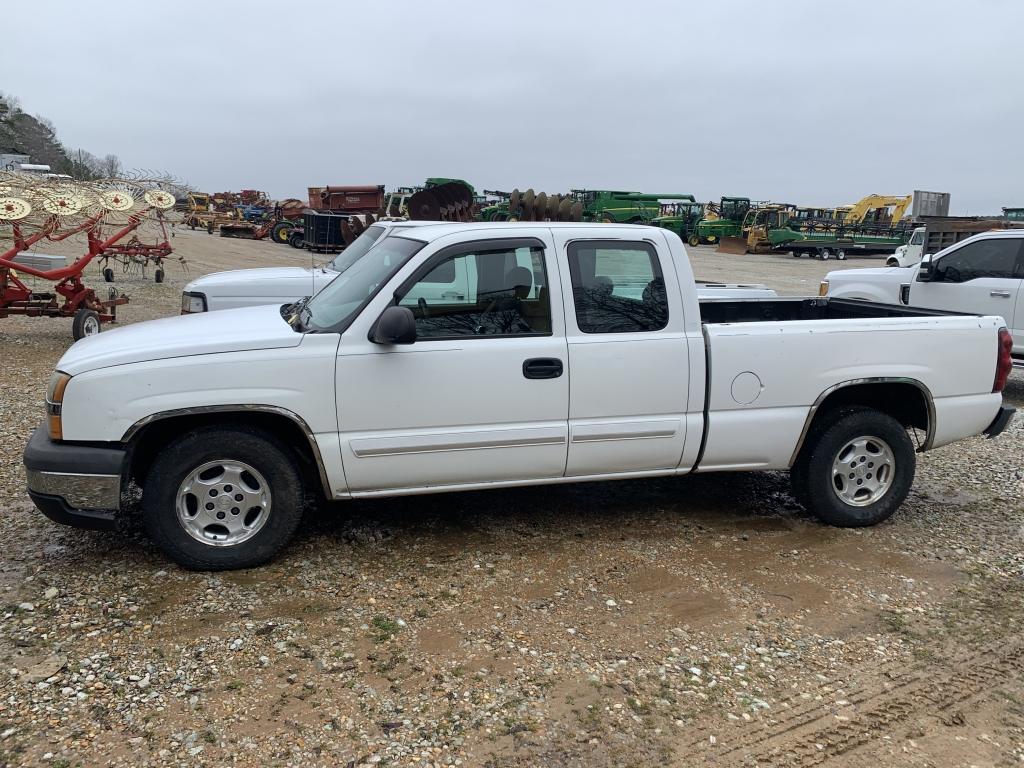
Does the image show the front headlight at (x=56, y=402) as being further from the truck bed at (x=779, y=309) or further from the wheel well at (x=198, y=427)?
the truck bed at (x=779, y=309)

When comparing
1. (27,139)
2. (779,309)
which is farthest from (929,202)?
(27,139)

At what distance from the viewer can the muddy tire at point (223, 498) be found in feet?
13.4

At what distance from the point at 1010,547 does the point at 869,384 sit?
133 centimetres

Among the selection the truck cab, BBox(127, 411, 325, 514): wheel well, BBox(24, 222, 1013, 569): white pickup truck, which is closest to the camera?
BBox(24, 222, 1013, 569): white pickup truck

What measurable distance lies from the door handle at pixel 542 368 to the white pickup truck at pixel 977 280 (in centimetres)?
664

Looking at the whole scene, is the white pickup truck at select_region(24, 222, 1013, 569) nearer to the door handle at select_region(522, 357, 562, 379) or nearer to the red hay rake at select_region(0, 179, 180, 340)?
the door handle at select_region(522, 357, 562, 379)

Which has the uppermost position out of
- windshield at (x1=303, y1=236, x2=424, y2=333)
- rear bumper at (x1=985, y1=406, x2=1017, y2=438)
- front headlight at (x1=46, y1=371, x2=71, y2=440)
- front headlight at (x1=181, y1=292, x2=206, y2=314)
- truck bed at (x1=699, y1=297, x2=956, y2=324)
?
windshield at (x1=303, y1=236, x2=424, y2=333)

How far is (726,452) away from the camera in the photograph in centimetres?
484

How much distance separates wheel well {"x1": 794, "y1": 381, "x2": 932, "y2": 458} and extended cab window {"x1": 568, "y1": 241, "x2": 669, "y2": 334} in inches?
49.3

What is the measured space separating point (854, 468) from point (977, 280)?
579 centimetres

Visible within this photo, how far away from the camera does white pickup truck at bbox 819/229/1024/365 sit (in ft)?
30.2

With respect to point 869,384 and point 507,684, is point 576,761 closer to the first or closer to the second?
point 507,684

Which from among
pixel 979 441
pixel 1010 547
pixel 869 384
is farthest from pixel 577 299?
pixel 979 441

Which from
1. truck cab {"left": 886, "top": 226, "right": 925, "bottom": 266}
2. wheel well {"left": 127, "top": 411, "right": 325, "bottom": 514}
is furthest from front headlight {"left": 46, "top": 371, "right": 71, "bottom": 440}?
truck cab {"left": 886, "top": 226, "right": 925, "bottom": 266}
